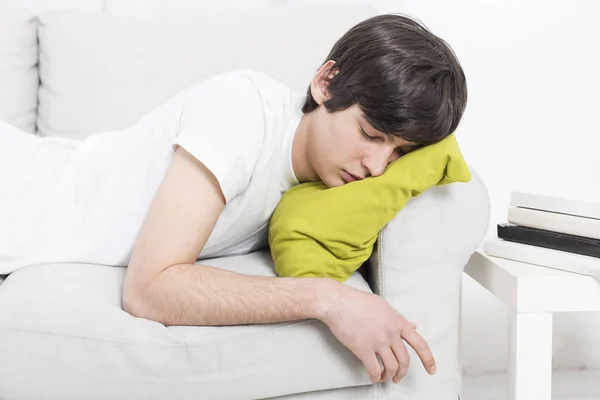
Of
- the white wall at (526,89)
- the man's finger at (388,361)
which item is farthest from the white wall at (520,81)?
the man's finger at (388,361)

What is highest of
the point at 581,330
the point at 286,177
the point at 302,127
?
the point at 302,127

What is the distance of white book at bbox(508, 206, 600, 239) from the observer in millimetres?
1363

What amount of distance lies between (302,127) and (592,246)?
1.95 ft

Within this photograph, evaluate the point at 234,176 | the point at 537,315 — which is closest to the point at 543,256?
the point at 537,315

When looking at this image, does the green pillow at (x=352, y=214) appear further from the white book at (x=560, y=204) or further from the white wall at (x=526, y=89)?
the white wall at (x=526, y=89)

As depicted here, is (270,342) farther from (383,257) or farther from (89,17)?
(89,17)

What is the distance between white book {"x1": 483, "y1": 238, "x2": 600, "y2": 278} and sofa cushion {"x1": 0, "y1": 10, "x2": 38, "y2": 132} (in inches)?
50.5

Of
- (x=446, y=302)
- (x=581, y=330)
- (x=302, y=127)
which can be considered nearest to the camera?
(x=446, y=302)

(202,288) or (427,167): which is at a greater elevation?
(427,167)

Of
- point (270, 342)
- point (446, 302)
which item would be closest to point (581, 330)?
point (446, 302)

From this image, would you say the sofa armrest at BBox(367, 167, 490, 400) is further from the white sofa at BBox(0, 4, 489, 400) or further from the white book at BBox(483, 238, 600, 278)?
the white book at BBox(483, 238, 600, 278)

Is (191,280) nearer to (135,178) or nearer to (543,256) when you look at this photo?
(135,178)

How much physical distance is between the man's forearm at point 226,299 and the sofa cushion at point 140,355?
21 mm

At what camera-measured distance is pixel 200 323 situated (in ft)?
3.79
